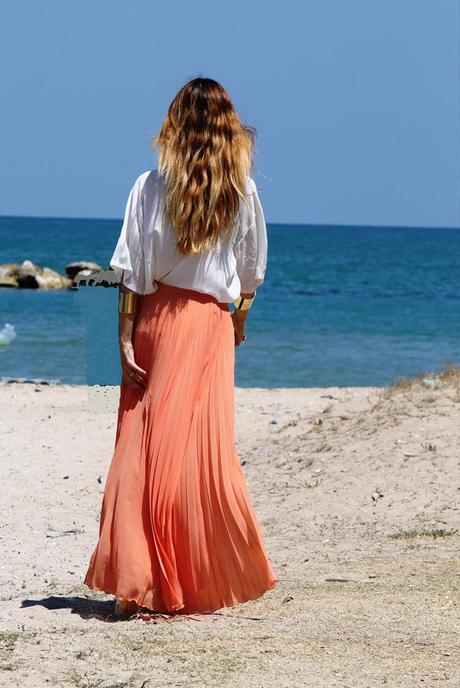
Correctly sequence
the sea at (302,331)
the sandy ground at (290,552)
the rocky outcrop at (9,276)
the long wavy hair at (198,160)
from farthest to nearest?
the rocky outcrop at (9,276), the sea at (302,331), the long wavy hair at (198,160), the sandy ground at (290,552)

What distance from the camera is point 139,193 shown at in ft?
15.7

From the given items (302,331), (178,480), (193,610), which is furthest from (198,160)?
(302,331)

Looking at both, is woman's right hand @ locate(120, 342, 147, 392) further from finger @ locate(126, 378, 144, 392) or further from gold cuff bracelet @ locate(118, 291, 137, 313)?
gold cuff bracelet @ locate(118, 291, 137, 313)

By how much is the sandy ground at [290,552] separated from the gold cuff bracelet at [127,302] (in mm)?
1244

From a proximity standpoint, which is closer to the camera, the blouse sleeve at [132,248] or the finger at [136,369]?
the blouse sleeve at [132,248]

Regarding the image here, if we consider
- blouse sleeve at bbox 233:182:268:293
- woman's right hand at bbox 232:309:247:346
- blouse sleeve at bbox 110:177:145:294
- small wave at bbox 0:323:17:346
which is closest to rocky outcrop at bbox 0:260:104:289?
small wave at bbox 0:323:17:346

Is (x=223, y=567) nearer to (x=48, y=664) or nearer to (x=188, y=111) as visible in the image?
(x=48, y=664)

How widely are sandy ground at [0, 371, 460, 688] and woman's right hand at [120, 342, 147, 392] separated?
946mm

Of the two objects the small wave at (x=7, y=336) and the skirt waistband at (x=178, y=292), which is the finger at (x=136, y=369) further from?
the small wave at (x=7, y=336)

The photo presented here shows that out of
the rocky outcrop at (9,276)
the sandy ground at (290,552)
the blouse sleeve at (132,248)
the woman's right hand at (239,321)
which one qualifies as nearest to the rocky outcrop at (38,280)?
the rocky outcrop at (9,276)

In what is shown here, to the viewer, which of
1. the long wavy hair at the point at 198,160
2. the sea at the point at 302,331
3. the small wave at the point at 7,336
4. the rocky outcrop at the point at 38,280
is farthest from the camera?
the rocky outcrop at the point at 38,280

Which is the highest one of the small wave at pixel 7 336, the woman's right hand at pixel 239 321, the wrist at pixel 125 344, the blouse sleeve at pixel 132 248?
the small wave at pixel 7 336

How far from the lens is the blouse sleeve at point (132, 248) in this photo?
4.76 meters

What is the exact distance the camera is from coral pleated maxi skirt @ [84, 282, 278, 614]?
15.7ft
